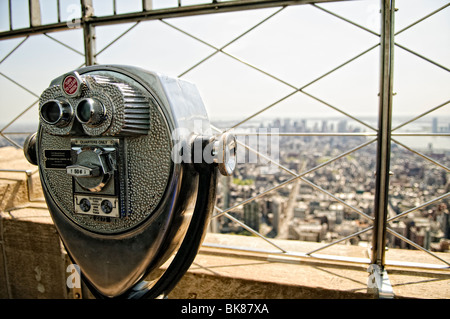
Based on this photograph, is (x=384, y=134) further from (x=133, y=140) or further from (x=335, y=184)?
(x=335, y=184)

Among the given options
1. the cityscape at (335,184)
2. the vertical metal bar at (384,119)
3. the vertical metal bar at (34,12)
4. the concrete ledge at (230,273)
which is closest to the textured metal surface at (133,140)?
the concrete ledge at (230,273)

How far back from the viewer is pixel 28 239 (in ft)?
5.50

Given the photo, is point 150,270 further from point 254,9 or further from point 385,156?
point 254,9

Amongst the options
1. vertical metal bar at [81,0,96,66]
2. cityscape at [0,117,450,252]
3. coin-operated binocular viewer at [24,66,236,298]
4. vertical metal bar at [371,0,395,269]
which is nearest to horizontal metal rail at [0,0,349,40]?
vertical metal bar at [81,0,96,66]

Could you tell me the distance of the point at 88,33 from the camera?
1.73 metres

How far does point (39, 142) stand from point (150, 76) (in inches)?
16.5

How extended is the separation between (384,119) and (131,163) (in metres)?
1.05

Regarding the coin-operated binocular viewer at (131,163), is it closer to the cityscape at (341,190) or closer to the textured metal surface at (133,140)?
the textured metal surface at (133,140)

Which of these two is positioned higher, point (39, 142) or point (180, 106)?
point (180, 106)

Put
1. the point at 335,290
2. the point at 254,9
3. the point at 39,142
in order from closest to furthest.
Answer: the point at 39,142
the point at 335,290
the point at 254,9

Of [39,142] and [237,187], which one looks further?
[237,187]

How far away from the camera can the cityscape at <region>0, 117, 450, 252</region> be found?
175 cm

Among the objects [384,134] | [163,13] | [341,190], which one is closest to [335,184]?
[341,190]
